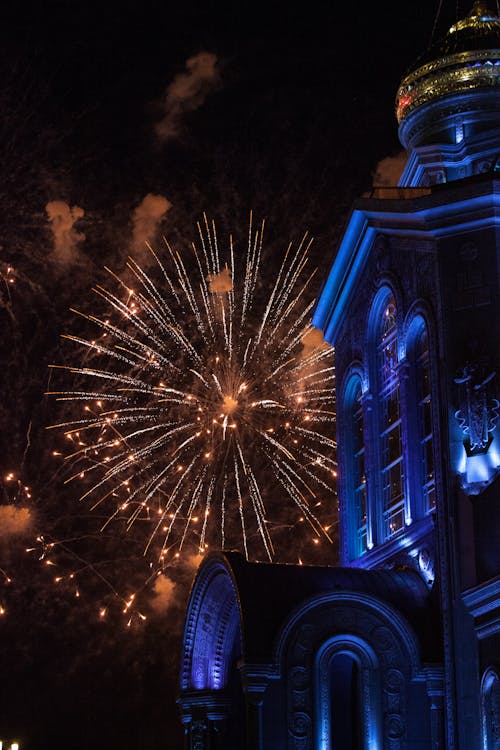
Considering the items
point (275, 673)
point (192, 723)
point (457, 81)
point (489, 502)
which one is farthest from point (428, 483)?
point (457, 81)

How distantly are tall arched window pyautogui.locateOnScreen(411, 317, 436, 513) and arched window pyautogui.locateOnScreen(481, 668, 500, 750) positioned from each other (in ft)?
13.3

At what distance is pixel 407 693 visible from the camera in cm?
2575

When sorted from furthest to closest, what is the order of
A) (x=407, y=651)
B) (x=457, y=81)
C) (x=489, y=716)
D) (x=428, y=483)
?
1. (x=457, y=81)
2. (x=428, y=483)
3. (x=407, y=651)
4. (x=489, y=716)

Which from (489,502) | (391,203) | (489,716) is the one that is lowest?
(489,716)

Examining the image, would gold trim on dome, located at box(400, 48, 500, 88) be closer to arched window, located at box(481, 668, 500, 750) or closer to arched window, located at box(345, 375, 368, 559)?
arched window, located at box(345, 375, 368, 559)

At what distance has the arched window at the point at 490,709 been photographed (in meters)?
23.9

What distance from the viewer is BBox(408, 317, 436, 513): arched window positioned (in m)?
27.6

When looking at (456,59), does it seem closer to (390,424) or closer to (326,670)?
(390,424)

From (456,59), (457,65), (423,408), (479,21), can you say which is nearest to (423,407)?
(423,408)

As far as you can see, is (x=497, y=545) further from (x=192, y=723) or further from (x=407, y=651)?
(x=192, y=723)

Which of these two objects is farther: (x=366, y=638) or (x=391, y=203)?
(x=391, y=203)

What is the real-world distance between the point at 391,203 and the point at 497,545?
734 centimetres

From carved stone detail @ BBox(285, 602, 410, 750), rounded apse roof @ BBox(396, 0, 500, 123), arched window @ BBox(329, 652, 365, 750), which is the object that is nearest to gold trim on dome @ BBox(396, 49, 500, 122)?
rounded apse roof @ BBox(396, 0, 500, 123)

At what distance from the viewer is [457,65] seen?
32.7 m
